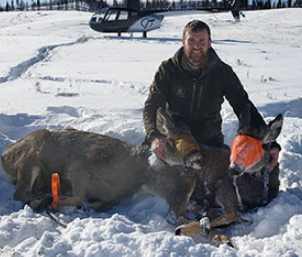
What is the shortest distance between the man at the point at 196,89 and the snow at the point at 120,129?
35.7 inches

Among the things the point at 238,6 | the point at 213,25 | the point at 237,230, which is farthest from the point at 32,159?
the point at 213,25

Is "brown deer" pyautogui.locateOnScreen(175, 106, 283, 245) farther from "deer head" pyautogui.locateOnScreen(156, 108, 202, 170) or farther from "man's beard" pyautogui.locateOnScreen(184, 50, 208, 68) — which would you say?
"man's beard" pyautogui.locateOnScreen(184, 50, 208, 68)

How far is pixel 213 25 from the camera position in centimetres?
3291

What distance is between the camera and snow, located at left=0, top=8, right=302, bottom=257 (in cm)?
325

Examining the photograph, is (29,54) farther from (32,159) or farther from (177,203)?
(177,203)

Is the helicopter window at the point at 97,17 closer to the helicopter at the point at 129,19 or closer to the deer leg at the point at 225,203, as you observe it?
the helicopter at the point at 129,19

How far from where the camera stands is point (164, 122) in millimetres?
3975

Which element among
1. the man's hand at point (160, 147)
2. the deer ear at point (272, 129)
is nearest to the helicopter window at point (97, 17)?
the man's hand at point (160, 147)

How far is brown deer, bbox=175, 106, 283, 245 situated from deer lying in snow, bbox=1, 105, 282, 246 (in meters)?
0.01

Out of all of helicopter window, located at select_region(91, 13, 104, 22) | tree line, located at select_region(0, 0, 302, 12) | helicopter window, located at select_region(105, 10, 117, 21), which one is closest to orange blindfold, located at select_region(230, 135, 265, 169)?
helicopter window, located at select_region(105, 10, 117, 21)

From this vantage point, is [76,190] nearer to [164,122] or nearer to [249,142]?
[164,122]

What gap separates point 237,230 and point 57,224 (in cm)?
174

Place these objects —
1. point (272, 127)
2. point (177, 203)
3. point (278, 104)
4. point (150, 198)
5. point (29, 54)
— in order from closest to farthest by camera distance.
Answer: point (272, 127), point (177, 203), point (150, 198), point (278, 104), point (29, 54)

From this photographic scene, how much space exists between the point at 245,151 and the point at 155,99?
140 centimetres
